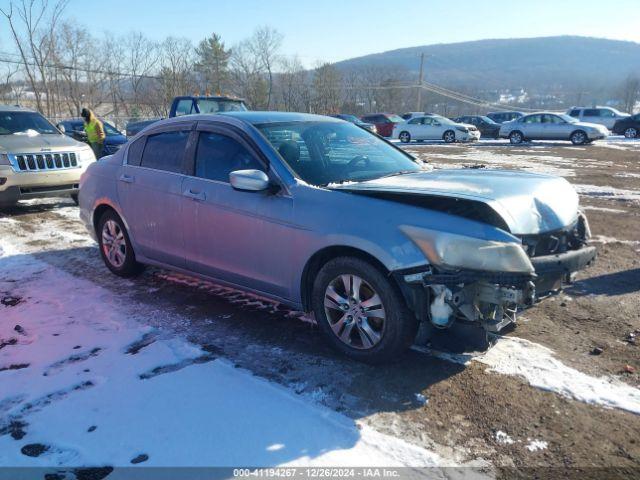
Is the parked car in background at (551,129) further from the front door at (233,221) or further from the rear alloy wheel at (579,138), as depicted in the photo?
the front door at (233,221)

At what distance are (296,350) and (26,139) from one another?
747 cm

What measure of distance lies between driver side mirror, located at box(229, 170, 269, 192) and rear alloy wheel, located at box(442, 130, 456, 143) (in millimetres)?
25722

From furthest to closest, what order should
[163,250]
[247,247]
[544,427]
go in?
[163,250] → [247,247] → [544,427]

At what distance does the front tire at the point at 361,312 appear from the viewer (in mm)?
3189

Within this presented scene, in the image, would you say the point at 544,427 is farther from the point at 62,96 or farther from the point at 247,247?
the point at 62,96

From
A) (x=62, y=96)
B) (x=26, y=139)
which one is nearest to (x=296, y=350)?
(x=26, y=139)

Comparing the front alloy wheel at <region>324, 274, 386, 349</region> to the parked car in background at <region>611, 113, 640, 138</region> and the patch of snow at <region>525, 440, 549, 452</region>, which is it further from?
the parked car in background at <region>611, 113, 640, 138</region>

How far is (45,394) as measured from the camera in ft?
10.2

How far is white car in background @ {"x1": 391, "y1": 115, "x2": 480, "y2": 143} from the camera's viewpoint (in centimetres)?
2742

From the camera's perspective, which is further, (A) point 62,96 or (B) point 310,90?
(B) point 310,90

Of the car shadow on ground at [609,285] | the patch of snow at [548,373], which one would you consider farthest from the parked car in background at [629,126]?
the patch of snow at [548,373]

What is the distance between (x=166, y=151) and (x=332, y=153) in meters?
1.64

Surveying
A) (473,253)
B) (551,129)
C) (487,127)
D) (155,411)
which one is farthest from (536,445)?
(487,127)

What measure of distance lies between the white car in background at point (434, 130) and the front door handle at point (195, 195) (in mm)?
25246
